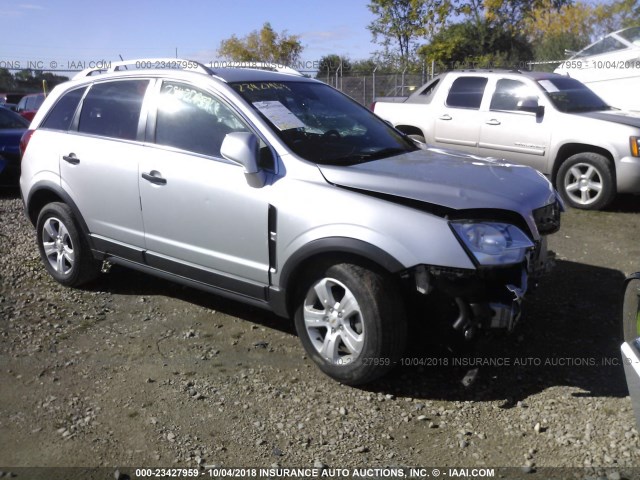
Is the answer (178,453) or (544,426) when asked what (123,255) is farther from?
(544,426)

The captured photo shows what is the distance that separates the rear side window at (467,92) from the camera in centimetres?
888

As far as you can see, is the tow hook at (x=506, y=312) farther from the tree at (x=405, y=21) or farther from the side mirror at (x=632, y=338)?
the tree at (x=405, y=21)

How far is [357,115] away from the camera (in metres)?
4.78

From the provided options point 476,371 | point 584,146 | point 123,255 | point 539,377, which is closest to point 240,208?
point 123,255

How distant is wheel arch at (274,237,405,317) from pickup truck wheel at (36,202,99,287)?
6.82 feet

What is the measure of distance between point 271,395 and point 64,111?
3.14 metres

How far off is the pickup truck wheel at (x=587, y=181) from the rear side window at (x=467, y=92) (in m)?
1.66

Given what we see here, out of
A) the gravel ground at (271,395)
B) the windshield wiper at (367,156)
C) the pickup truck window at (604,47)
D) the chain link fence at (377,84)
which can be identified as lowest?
the gravel ground at (271,395)

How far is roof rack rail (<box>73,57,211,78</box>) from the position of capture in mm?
4562

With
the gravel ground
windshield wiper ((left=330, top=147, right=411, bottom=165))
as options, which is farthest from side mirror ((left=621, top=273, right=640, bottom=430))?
windshield wiper ((left=330, top=147, right=411, bottom=165))

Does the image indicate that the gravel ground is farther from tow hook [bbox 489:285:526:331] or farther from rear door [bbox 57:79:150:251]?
rear door [bbox 57:79:150:251]

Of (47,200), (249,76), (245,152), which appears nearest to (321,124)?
(249,76)

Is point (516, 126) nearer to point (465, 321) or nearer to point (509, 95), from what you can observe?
point (509, 95)

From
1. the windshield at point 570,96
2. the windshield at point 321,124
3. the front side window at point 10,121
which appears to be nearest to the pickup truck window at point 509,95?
the windshield at point 570,96
